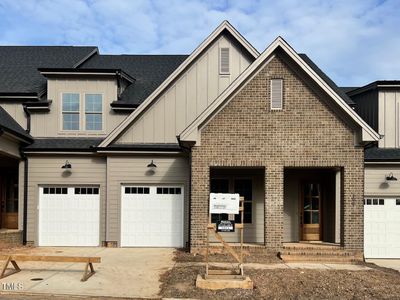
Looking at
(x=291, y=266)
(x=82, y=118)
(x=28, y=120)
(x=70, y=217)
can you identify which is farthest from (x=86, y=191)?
(x=291, y=266)

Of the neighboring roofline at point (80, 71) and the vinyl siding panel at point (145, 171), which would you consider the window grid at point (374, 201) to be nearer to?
the vinyl siding panel at point (145, 171)

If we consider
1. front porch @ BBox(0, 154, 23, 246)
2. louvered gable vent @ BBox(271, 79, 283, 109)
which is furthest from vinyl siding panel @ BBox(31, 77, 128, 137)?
louvered gable vent @ BBox(271, 79, 283, 109)

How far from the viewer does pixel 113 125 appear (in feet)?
62.7

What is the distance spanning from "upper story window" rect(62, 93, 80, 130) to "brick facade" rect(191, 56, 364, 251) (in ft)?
20.6

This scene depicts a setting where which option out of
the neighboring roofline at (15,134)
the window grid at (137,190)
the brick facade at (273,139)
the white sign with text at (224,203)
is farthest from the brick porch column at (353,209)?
the neighboring roofline at (15,134)

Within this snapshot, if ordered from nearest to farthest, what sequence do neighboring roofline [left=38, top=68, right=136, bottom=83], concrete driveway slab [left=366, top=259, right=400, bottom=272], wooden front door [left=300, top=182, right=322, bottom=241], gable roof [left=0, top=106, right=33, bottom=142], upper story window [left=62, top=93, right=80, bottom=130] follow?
concrete driveway slab [left=366, top=259, right=400, bottom=272], gable roof [left=0, top=106, right=33, bottom=142], wooden front door [left=300, top=182, right=322, bottom=241], neighboring roofline [left=38, top=68, right=136, bottom=83], upper story window [left=62, top=93, right=80, bottom=130]

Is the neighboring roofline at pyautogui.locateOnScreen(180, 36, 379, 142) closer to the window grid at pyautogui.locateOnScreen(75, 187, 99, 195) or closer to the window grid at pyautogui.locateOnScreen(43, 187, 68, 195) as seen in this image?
the window grid at pyautogui.locateOnScreen(75, 187, 99, 195)

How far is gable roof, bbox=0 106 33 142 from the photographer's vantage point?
1683 centimetres

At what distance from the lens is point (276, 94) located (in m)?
15.6

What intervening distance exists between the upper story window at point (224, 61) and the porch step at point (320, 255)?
24.8 ft

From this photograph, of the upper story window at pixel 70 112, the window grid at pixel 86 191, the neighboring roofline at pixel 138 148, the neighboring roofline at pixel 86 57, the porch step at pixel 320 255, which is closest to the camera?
the porch step at pixel 320 255

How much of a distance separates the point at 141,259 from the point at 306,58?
13.2 metres

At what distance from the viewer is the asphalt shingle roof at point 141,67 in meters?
20.4

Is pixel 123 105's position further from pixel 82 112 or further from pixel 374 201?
pixel 374 201
